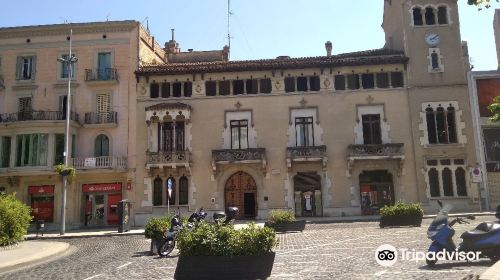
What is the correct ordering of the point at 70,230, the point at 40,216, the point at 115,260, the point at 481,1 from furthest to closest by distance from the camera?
the point at 40,216 < the point at 70,230 < the point at 115,260 < the point at 481,1

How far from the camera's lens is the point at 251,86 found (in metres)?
33.8

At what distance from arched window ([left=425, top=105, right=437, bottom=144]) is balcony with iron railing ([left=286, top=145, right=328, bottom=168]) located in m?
7.78

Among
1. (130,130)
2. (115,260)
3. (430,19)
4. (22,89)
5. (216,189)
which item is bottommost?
(115,260)

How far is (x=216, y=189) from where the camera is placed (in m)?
32.6

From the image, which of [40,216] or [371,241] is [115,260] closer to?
[371,241]

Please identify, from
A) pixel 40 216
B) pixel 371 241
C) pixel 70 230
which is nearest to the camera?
pixel 371 241

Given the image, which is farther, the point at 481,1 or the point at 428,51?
the point at 428,51

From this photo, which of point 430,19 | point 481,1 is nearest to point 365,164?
point 430,19

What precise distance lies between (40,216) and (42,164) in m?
4.03

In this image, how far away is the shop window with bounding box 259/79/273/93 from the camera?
3362 cm

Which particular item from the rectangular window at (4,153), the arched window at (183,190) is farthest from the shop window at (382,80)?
the rectangular window at (4,153)

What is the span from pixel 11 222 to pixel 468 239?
A: 703 inches

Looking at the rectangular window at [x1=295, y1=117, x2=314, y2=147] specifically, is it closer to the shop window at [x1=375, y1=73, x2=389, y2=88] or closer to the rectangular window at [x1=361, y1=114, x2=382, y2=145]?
Answer: the rectangular window at [x1=361, y1=114, x2=382, y2=145]

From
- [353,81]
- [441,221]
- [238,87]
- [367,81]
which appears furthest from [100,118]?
[441,221]
